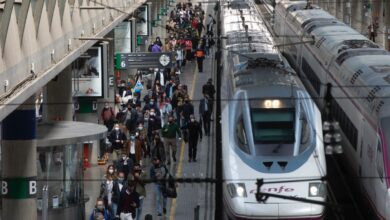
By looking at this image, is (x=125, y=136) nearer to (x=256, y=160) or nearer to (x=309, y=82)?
(x=309, y=82)

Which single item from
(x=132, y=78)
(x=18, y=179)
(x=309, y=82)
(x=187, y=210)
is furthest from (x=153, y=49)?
(x=18, y=179)

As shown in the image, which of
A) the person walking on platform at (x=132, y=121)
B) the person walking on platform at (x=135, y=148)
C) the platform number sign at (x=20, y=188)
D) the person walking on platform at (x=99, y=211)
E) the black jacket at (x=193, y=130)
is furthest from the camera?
the person walking on platform at (x=132, y=121)

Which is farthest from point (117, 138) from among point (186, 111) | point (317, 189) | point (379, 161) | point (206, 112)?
point (379, 161)

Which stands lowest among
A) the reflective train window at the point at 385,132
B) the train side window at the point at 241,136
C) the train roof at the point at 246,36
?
the train side window at the point at 241,136

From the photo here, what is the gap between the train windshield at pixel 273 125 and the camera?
781 inches

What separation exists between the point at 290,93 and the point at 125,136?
8223 mm

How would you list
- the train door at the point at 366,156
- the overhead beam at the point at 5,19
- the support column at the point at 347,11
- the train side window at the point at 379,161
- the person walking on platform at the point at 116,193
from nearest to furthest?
the overhead beam at the point at 5,19 → the train side window at the point at 379,161 → the train door at the point at 366,156 → the person walking on platform at the point at 116,193 → the support column at the point at 347,11

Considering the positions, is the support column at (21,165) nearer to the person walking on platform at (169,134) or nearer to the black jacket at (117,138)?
the black jacket at (117,138)

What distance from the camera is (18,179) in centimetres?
1991

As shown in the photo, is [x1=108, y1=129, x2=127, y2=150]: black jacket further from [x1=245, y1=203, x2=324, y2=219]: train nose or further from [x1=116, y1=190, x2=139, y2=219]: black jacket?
[x1=245, y1=203, x2=324, y2=219]: train nose

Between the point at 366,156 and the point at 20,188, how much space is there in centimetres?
617

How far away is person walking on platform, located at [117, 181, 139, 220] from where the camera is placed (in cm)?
2008

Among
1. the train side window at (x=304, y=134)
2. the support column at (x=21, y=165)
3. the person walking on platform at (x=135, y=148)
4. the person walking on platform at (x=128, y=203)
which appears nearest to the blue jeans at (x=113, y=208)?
the person walking on platform at (x=128, y=203)

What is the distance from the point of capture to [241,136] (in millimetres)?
19984
